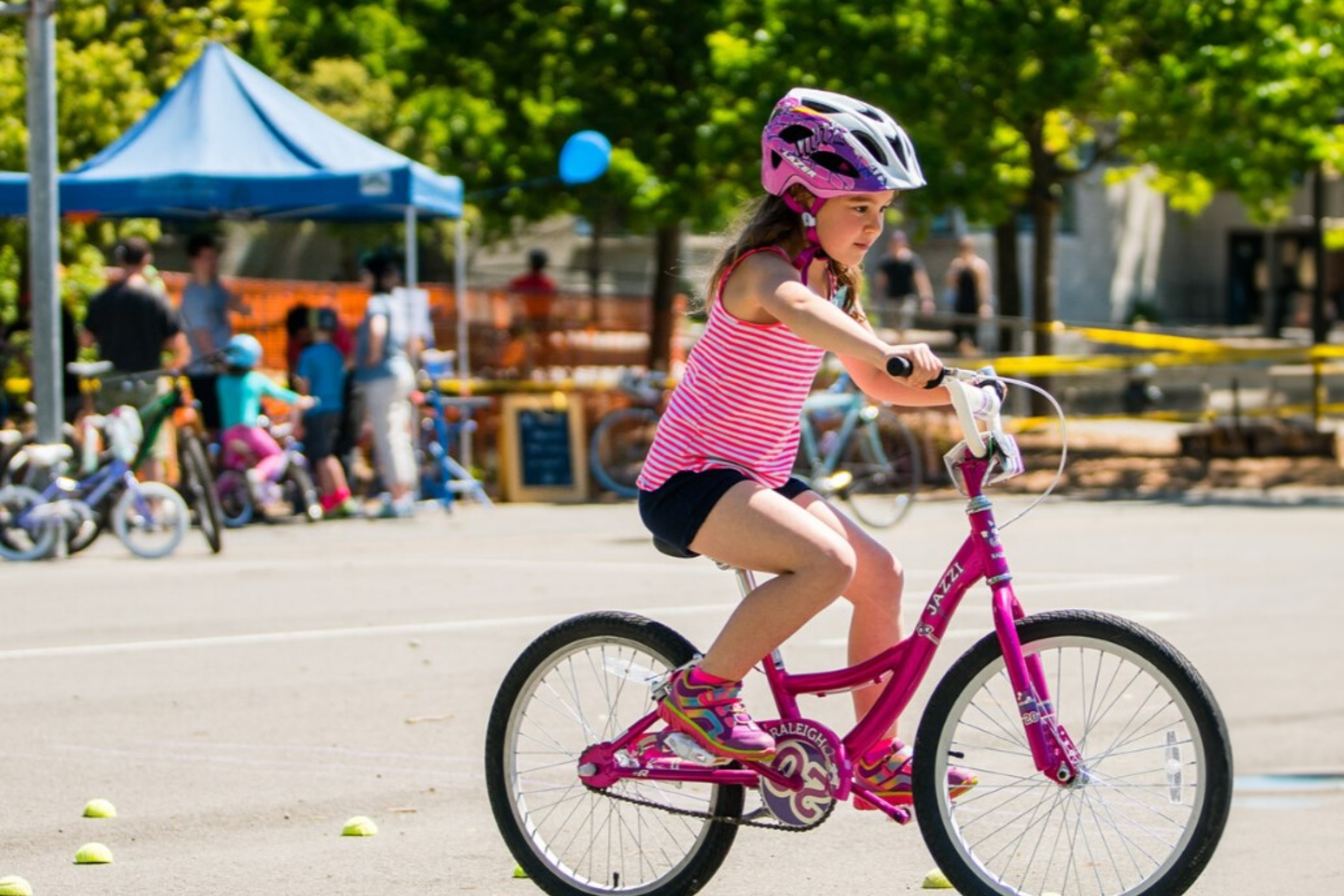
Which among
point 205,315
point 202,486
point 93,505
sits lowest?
point 93,505

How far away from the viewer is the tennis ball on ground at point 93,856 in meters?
5.82

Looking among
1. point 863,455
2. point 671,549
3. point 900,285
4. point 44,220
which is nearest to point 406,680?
point 671,549

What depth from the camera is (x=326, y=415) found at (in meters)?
16.8

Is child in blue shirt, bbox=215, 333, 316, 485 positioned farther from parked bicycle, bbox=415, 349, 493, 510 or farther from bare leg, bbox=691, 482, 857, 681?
bare leg, bbox=691, 482, 857, 681

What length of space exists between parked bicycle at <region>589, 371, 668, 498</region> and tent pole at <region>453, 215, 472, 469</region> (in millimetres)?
1069

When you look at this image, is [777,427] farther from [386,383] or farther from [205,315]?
[205,315]

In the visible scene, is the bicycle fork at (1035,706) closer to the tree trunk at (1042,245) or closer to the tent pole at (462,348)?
the tent pole at (462,348)

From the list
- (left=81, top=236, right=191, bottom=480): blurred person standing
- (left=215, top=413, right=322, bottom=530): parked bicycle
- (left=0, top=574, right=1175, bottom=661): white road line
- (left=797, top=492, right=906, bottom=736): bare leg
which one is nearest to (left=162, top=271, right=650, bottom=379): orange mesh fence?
(left=215, top=413, right=322, bottom=530): parked bicycle

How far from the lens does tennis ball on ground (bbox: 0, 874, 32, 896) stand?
5.37 metres

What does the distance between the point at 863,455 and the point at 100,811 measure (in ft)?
A: 34.5

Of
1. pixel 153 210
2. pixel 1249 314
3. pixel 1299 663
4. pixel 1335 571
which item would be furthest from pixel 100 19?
pixel 1249 314

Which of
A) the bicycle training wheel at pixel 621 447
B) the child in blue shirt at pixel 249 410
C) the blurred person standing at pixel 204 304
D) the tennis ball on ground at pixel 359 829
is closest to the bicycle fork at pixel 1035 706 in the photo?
the tennis ball on ground at pixel 359 829

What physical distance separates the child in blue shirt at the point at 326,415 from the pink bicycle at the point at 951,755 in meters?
11.6

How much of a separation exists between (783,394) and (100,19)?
1923 cm
